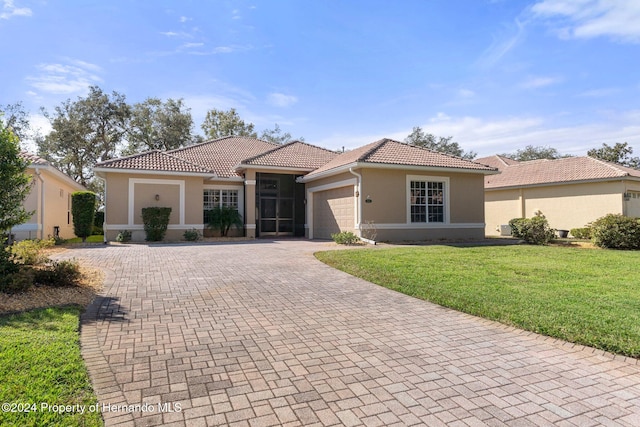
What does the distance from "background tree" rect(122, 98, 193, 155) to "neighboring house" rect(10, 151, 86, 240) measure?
580 inches

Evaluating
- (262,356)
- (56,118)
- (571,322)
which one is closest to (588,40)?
(571,322)

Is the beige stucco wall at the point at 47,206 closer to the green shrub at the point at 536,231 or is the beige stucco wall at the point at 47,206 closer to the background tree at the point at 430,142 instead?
the green shrub at the point at 536,231

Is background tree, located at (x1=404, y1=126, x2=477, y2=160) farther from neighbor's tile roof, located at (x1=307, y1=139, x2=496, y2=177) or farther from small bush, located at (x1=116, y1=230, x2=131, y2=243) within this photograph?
small bush, located at (x1=116, y1=230, x2=131, y2=243)

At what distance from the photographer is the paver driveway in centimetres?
298

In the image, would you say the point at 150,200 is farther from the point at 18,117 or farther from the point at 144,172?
the point at 18,117

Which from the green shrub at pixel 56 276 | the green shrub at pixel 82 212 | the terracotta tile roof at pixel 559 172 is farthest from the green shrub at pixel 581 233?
the green shrub at pixel 82 212

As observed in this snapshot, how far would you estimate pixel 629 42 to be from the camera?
12.1 metres

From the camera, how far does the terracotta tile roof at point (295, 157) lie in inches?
795

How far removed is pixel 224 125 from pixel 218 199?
23365mm

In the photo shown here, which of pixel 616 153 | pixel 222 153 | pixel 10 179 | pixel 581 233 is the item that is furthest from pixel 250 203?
pixel 616 153

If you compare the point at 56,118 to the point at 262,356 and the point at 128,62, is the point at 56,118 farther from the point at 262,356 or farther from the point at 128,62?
the point at 262,356

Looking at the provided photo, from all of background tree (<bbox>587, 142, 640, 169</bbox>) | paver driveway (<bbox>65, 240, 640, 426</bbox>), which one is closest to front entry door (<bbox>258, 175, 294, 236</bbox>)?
paver driveway (<bbox>65, 240, 640, 426</bbox>)

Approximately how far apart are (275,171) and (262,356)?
1692 centimetres

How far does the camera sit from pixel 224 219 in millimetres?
19781
